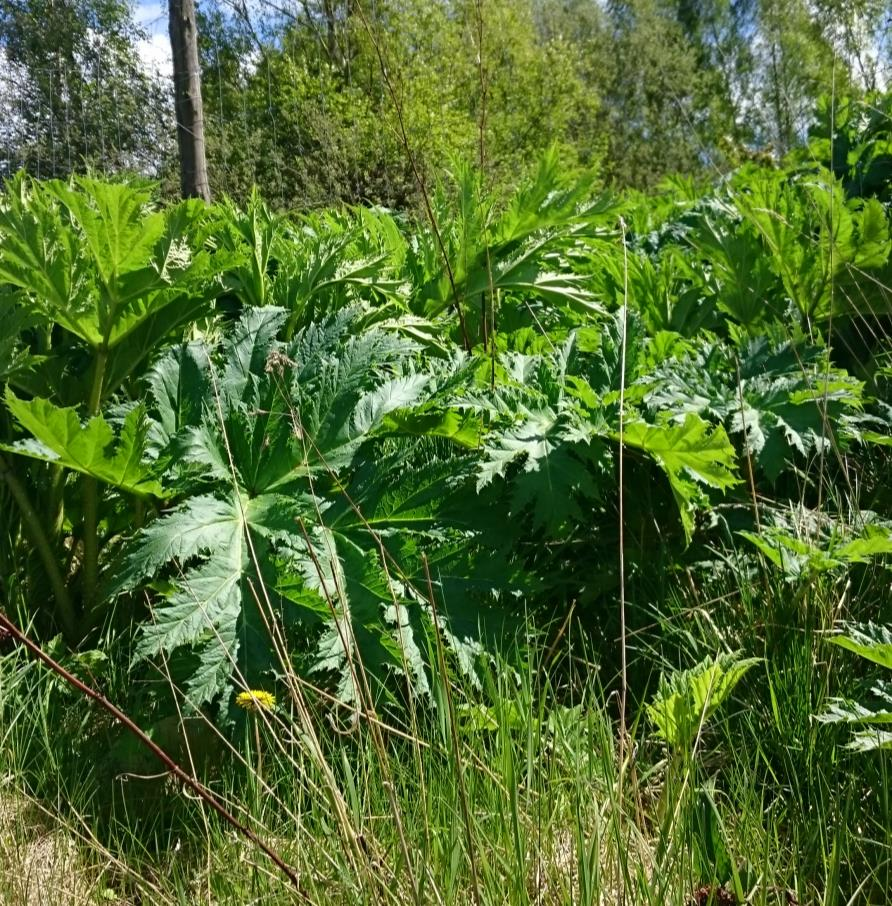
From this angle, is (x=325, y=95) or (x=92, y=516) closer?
(x=92, y=516)

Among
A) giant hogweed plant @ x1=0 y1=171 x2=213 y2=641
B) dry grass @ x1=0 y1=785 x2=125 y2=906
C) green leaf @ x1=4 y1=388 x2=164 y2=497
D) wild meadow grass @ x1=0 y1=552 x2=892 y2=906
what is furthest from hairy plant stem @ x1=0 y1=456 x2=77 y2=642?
dry grass @ x1=0 y1=785 x2=125 y2=906

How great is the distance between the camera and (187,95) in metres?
6.31

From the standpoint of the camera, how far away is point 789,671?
1.95 metres

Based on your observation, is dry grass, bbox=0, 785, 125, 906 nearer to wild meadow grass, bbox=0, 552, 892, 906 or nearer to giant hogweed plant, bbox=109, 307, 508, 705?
wild meadow grass, bbox=0, 552, 892, 906

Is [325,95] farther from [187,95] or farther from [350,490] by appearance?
[350,490]

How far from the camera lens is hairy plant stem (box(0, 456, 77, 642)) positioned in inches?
91.9

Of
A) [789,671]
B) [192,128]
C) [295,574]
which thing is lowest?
[789,671]

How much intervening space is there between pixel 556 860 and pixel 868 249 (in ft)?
7.93

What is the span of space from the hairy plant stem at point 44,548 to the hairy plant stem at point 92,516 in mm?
52

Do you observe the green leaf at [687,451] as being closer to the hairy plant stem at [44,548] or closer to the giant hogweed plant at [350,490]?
the giant hogweed plant at [350,490]

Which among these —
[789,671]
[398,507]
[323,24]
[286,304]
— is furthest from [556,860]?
[323,24]

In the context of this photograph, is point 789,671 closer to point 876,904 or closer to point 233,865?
point 876,904

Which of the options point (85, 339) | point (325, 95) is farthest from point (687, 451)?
point (325, 95)

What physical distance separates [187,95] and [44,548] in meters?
4.78
